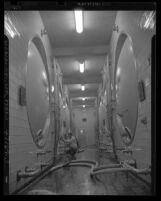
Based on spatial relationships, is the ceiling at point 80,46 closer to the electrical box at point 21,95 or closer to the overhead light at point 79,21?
the overhead light at point 79,21

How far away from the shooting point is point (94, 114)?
4.00 metres

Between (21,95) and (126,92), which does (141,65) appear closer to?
(126,92)

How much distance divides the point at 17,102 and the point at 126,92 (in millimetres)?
1902

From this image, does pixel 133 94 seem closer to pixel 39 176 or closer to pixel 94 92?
pixel 94 92

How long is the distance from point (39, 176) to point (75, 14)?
211 centimetres

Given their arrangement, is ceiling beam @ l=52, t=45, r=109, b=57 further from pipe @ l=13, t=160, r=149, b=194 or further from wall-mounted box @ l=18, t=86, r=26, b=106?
pipe @ l=13, t=160, r=149, b=194

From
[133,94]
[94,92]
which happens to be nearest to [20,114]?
[94,92]

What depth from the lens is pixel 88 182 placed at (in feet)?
10.3

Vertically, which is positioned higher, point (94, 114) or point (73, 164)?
point (94, 114)

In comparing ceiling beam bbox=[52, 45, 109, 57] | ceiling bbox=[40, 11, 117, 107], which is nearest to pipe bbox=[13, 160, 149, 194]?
ceiling bbox=[40, 11, 117, 107]

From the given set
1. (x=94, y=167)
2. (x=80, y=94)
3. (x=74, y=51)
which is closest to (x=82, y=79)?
(x=80, y=94)

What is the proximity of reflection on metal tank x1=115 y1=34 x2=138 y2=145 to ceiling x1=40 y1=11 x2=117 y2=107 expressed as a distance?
1.60ft

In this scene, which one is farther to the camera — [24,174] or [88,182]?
[88,182]

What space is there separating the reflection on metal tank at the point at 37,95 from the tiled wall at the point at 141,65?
1.21 meters
